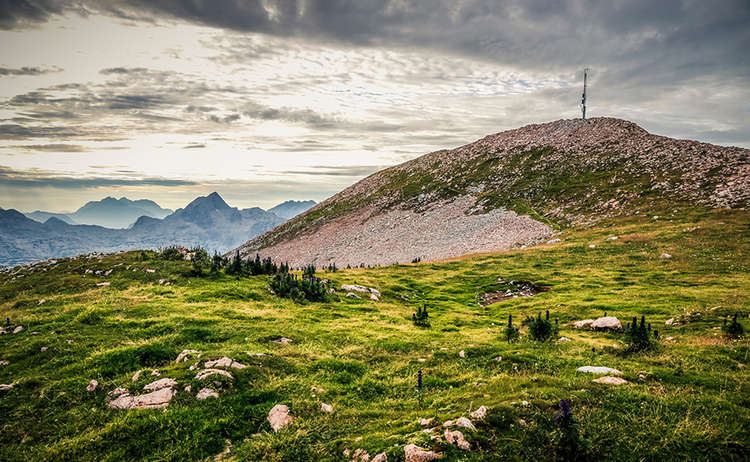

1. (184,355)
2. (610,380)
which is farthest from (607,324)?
(184,355)

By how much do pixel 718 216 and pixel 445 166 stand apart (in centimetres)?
8581

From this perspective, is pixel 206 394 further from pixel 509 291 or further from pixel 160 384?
pixel 509 291

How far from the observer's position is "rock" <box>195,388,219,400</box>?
1099 cm

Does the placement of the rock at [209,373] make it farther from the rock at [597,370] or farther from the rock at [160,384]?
the rock at [597,370]

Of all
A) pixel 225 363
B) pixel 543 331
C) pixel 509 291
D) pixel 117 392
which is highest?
pixel 225 363

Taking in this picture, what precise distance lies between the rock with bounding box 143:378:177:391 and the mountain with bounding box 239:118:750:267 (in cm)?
5802

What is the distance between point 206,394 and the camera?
11.1 metres

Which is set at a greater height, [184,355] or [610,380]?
[610,380]

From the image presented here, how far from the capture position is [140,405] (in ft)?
35.1

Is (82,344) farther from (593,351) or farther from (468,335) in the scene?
(593,351)

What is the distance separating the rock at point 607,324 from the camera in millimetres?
18981

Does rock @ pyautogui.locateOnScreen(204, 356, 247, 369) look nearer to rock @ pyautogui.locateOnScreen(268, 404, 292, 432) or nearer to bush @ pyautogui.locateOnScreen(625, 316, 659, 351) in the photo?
rock @ pyautogui.locateOnScreen(268, 404, 292, 432)

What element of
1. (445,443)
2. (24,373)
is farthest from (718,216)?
(24,373)

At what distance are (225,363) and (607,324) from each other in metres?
19.5
